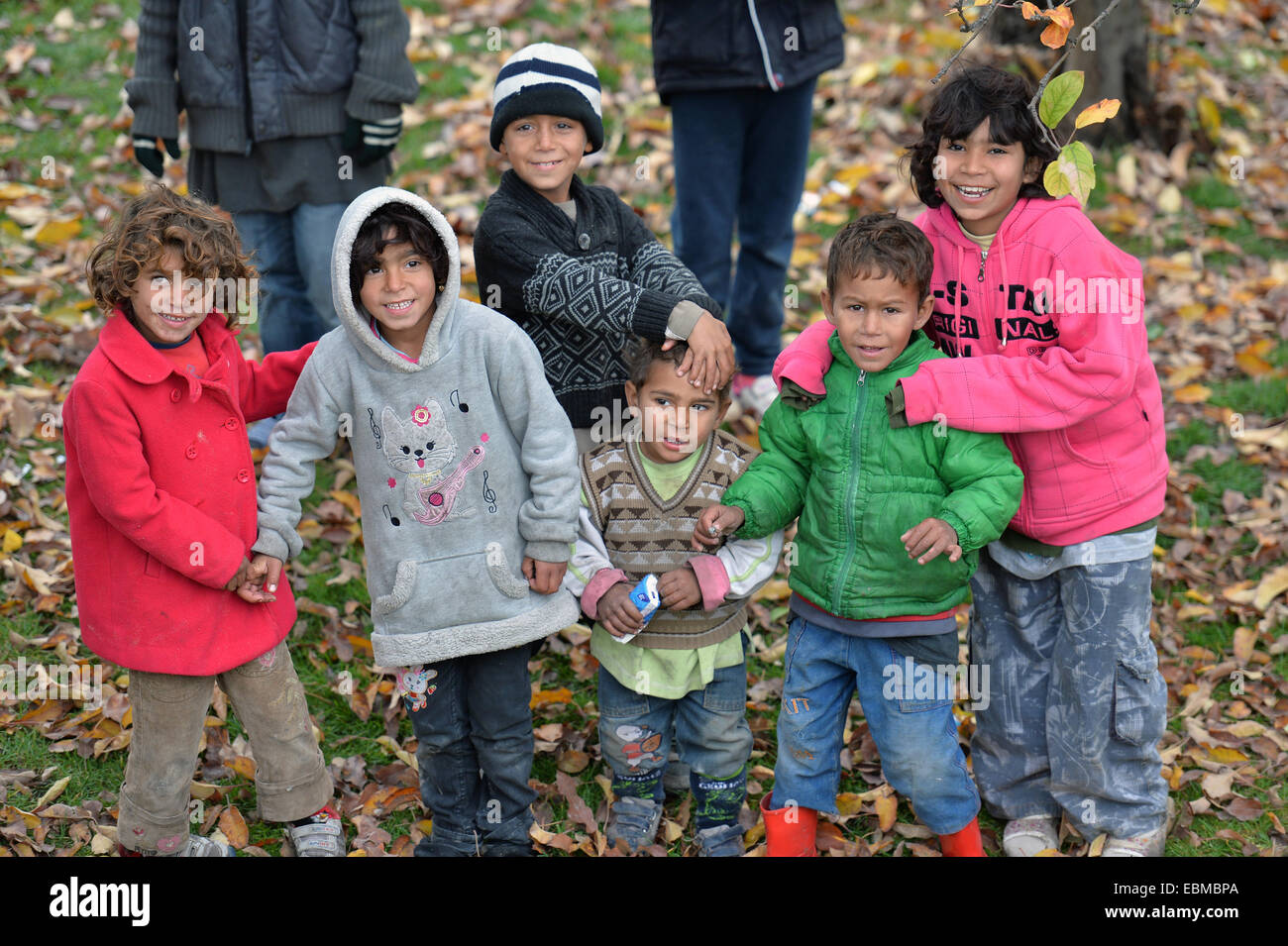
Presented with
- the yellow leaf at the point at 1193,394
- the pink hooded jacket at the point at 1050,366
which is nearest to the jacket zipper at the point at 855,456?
the pink hooded jacket at the point at 1050,366

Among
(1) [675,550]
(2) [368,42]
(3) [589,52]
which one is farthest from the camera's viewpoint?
(3) [589,52]

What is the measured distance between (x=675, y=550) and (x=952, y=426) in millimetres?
819

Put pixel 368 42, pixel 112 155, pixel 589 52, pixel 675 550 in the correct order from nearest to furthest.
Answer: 1. pixel 675 550
2. pixel 368 42
3. pixel 112 155
4. pixel 589 52

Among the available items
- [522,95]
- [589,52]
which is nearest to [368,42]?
[522,95]

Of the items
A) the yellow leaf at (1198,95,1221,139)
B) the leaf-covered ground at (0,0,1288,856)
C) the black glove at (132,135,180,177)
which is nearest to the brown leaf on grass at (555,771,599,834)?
the leaf-covered ground at (0,0,1288,856)

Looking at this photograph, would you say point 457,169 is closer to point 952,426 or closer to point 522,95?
point 522,95

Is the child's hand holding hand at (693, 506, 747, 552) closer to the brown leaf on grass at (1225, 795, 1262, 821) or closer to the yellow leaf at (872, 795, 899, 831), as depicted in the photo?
the yellow leaf at (872, 795, 899, 831)

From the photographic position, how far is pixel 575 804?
13.2 feet

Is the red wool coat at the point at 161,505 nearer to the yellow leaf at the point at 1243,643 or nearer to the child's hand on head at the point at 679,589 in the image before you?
the child's hand on head at the point at 679,589

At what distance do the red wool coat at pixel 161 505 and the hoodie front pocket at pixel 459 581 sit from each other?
16.1 inches

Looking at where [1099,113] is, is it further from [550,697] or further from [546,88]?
[550,697]

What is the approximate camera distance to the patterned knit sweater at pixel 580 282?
141 inches

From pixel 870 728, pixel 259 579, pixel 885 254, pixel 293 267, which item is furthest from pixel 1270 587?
pixel 293 267
